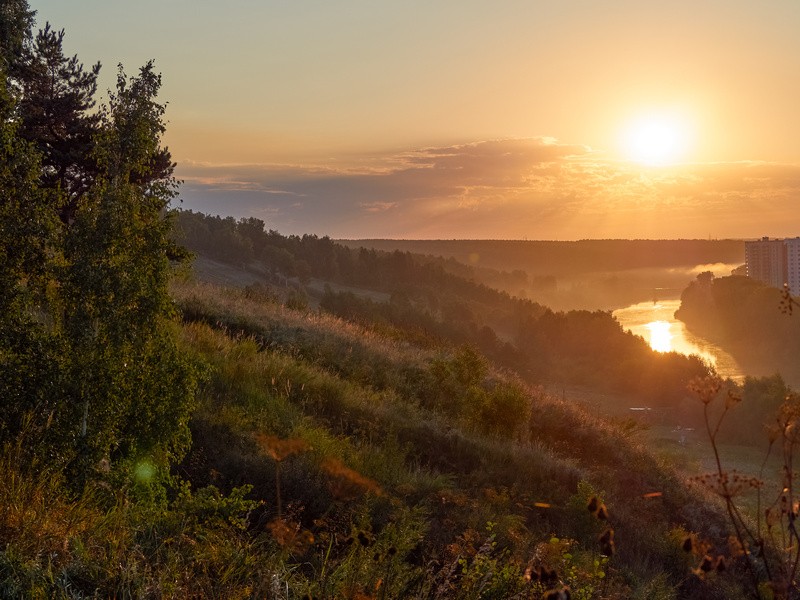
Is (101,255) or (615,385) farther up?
(101,255)

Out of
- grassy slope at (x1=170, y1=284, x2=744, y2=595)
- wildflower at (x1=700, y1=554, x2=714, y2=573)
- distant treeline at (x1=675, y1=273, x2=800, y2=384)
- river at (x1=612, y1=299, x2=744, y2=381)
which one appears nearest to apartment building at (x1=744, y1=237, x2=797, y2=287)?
distant treeline at (x1=675, y1=273, x2=800, y2=384)

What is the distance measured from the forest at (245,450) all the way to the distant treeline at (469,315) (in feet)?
143

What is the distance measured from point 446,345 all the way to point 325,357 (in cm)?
1089

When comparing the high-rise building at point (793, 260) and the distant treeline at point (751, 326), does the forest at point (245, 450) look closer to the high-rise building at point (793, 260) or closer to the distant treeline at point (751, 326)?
the distant treeline at point (751, 326)

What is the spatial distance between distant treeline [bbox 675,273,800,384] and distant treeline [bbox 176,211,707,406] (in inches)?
1506

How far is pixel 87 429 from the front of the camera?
620 centimetres

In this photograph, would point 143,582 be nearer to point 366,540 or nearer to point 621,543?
point 366,540

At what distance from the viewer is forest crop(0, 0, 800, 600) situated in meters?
4.61

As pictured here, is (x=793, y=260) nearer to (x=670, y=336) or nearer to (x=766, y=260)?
(x=766, y=260)

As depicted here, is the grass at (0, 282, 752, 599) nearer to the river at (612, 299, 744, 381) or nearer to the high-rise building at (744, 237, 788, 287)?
the river at (612, 299, 744, 381)

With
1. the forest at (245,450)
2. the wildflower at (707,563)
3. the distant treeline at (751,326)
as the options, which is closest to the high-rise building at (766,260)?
the distant treeline at (751,326)

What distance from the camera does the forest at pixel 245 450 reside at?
15.1ft

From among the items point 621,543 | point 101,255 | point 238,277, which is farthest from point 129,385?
point 238,277

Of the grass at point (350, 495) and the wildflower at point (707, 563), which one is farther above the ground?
the wildflower at point (707, 563)
